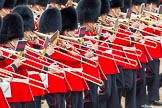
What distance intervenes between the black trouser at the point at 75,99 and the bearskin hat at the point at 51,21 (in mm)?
842

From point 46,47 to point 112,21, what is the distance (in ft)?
7.55

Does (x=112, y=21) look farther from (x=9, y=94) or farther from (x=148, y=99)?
(x=9, y=94)

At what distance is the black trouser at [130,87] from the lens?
9.98m

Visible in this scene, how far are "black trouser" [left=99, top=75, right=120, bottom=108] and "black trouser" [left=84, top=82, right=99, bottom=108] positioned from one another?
0.23 m

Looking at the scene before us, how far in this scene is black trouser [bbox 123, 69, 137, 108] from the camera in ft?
32.8

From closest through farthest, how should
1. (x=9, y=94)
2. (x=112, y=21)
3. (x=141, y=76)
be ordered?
(x=9, y=94), (x=112, y=21), (x=141, y=76)

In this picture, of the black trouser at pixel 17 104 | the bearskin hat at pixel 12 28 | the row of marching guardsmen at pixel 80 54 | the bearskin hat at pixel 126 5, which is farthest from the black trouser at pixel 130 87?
the bearskin hat at pixel 12 28

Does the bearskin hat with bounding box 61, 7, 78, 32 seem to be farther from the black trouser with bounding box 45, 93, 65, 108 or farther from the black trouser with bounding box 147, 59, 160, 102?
the black trouser with bounding box 147, 59, 160, 102

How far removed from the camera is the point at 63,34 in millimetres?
8641

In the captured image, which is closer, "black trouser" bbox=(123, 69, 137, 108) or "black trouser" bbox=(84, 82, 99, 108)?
"black trouser" bbox=(84, 82, 99, 108)

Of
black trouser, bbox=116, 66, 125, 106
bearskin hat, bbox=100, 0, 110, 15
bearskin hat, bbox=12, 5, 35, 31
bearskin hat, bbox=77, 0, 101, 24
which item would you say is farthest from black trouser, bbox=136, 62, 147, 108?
bearskin hat, bbox=12, 5, 35, 31

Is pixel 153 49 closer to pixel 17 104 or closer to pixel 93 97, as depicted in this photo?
pixel 93 97

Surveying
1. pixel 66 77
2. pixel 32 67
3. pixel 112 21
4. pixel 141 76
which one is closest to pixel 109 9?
pixel 112 21

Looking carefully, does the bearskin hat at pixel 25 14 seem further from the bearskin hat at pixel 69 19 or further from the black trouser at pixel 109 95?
the black trouser at pixel 109 95
